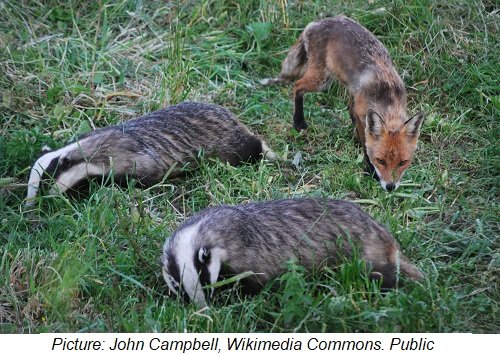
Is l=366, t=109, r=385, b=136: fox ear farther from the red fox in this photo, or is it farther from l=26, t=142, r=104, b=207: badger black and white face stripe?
l=26, t=142, r=104, b=207: badger black and white face stripe

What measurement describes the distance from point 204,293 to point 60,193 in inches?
70.4

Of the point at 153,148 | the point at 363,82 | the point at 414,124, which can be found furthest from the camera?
the point at 363,82

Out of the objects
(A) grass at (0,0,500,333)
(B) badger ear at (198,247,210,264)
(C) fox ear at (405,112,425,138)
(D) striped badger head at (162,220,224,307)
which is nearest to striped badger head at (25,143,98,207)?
Result: (A) grass at (0,0,500,333)

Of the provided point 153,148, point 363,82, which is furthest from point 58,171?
point 363,82

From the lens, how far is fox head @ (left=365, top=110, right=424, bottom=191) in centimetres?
655

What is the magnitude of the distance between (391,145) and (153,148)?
1.94 meters

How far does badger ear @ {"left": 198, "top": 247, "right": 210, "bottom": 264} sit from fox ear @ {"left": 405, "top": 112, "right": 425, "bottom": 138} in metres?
2.43

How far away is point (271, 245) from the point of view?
5.16 meters

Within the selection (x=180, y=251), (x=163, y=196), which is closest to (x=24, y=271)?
(x=180, y=251)

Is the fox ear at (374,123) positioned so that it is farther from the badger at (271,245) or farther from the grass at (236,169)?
the badger at (271,245)

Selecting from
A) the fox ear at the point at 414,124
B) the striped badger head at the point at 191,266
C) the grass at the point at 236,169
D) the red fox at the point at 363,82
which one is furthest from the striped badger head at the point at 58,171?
the fox ear at the point at 414,124

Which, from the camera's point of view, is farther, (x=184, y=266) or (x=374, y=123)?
(x=374, y=123)

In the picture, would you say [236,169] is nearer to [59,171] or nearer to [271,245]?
[59,171]

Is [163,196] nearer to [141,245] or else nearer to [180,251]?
[141,245]
